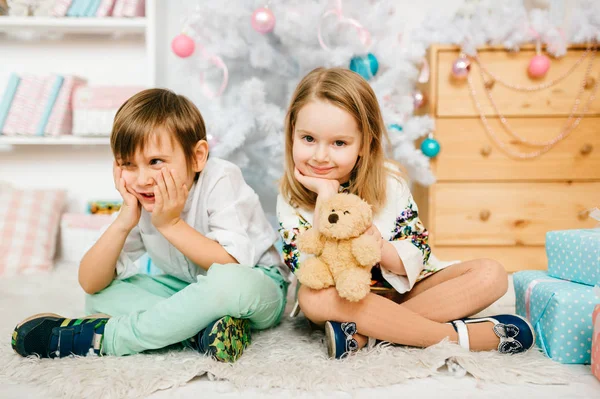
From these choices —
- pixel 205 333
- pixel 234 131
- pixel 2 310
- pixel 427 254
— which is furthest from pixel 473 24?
pixel 2 310

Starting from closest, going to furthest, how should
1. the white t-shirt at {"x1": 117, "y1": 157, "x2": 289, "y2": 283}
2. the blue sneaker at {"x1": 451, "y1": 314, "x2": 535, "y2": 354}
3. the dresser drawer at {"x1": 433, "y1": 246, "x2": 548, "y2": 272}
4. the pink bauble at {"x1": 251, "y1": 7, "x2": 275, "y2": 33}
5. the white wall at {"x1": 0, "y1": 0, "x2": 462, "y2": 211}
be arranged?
the blue sneaker at {"x1": 451, "y1": 314, "x2": 535, "y2": 354}
the white t-shirt at {"x1": 117, "y1": 157, "x2": 289, "y2": 283}
the pink bauble at {"x1": 251, "y1": 7, "x2": 275, "y2": 33}
the dresser drawer at {"x1": 433, "y1": 246, "x2": 548, "y2": 272}
the white wall at {"x1": 0, "y1": 0, "x2": 462, "y2": 211}

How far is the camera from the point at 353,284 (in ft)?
2.74

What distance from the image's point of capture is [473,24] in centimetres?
162

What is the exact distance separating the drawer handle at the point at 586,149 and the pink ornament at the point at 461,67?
0.44 metres

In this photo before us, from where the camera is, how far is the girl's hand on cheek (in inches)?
37.4

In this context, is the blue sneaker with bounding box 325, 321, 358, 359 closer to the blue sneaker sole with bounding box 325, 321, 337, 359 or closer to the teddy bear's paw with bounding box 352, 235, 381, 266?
the blue sneaker sole with bounding box 325, 321, 337, 359

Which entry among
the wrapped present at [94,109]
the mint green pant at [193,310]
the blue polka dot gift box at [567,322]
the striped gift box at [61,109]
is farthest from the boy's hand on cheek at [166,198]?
the striped gift box at [61,109]

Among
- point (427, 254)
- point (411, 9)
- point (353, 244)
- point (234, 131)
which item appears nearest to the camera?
point (353, 244)

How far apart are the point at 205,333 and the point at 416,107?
3.81 ft

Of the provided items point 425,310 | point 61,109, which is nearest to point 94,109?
point 61,109

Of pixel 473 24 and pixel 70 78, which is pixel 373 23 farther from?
pixel 70 78

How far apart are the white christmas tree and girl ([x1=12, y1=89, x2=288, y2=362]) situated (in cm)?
51

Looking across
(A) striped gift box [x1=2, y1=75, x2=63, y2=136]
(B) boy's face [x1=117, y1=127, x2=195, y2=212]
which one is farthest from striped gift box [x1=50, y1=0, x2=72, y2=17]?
(B) boy's face [x1=117, y1=127, x2=195, y2=212]

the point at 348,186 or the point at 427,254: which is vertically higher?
the point at 348,186
